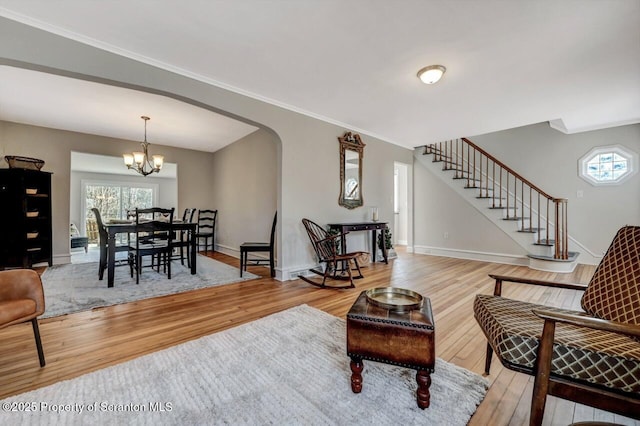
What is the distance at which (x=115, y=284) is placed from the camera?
3379 mm

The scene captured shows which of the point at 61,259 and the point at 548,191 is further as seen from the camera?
the point at 548,191

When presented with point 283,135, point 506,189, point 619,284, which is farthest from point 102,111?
point 506,189

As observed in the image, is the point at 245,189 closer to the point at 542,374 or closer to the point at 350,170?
the point at 350,170

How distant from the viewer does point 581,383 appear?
104cm

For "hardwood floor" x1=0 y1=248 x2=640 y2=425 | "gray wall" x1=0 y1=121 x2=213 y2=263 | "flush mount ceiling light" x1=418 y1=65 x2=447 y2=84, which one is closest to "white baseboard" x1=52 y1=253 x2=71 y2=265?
"gray wall" x1=0 y1=121 x2=213 y2=263

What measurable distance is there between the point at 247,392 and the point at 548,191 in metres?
6.32

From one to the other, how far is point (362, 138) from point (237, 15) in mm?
3305

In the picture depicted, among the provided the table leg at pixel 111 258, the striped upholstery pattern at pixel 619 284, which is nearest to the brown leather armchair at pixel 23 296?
the table leg at pixel 111 258

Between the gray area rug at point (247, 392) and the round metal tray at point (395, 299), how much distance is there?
17.3 inches

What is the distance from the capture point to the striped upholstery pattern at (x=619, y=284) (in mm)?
1263

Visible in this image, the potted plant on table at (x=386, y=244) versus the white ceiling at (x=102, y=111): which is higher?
the white ceiling at (x=102, y=111)

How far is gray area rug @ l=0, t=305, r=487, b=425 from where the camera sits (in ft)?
4.01

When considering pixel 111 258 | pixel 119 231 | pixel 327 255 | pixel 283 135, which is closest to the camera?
pixel 111 258

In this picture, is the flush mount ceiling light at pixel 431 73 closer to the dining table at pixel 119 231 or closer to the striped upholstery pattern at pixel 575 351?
the striped upholstery pattern at pixel 575 351
